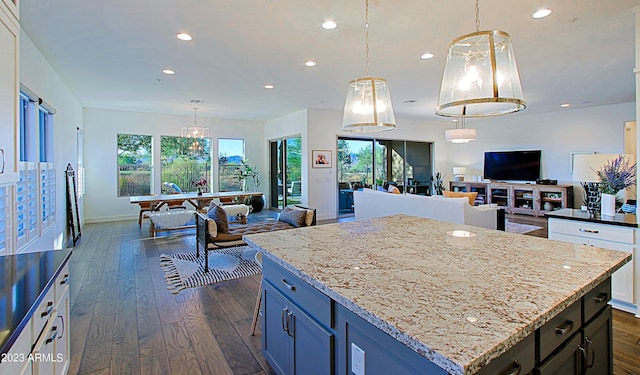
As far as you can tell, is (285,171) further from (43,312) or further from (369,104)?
(43,312)

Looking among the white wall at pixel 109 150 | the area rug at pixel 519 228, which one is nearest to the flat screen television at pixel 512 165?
the area rug at pixel 519 228

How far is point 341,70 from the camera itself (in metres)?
4.61

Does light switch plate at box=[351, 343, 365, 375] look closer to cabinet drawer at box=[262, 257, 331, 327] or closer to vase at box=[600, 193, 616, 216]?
cabinet drawer at box=[262, 257, 331, 327]

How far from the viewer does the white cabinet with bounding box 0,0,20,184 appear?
5.38 feet

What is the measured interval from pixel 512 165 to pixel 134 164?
10.1 meters

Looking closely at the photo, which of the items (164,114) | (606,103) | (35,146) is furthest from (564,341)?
(164,114)

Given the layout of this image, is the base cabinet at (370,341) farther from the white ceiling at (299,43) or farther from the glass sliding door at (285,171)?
the glass sliding door at (285,171)

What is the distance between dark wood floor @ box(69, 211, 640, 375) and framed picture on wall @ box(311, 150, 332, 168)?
4244mm

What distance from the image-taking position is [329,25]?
10.3ft

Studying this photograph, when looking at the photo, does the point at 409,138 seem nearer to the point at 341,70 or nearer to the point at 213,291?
the point at 341,70

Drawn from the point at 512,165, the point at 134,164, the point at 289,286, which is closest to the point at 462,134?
the point at 512,165

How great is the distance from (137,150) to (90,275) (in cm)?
500

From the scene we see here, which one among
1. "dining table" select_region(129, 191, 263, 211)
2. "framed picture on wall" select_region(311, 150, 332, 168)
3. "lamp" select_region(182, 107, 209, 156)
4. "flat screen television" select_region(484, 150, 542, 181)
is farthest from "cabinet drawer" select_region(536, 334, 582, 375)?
"flat screen television" select_region(484, 150, 542, 181)

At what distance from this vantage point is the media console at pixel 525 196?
7621mm
